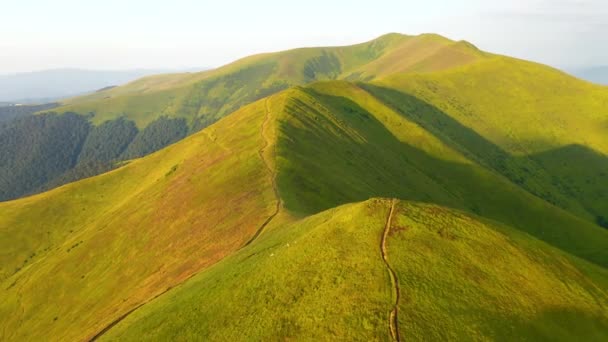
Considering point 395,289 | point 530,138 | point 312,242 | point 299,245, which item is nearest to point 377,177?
point 299,245

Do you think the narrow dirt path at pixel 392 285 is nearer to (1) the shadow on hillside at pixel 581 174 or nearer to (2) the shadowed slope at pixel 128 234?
(2) the shadowed slope at pixel 128 234

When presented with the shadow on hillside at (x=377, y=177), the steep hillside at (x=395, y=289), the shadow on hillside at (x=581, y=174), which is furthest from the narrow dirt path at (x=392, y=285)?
the shadow on hillside at (x=581, y=174)

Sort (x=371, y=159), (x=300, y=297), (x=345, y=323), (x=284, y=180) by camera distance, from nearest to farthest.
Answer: (x=345, y=323)
(x=300, y=297)
(x=284, y=180)
(x=371, y=159)

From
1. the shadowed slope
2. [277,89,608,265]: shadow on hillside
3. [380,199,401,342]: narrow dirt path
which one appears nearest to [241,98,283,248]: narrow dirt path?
the shadowed slope

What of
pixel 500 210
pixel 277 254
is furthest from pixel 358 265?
pixel 500 210

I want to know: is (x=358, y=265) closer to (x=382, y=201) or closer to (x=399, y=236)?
(x=399, y=236)

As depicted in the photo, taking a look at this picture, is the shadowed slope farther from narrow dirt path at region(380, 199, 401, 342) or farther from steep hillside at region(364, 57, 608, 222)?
steep hillside at region(364, 57, 608, 222)

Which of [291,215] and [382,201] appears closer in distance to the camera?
[382,201]

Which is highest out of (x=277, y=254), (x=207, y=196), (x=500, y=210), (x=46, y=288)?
(x=277, y=254)
